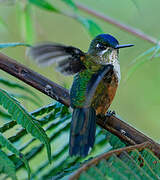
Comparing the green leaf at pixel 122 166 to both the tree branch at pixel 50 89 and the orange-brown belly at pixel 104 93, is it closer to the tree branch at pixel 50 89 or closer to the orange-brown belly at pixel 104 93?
the tree branch at pixel 50 89

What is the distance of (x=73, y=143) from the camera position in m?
2.20

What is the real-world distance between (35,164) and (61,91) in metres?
0.76

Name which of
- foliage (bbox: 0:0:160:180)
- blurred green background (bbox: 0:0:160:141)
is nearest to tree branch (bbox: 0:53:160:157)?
foliage (bbox: 0:0:160:180)

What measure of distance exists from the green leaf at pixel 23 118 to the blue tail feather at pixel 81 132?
0.75 feet

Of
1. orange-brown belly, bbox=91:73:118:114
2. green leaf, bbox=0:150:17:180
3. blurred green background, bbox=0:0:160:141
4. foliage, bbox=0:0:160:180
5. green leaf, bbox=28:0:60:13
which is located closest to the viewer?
foliage, bbox=0:0:160:180

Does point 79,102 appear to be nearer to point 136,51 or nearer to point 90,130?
point 90,130

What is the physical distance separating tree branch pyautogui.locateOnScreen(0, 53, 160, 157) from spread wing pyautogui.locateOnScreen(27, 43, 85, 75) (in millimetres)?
181

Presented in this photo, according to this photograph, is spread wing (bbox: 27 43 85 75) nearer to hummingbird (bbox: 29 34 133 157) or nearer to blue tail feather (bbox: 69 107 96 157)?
hummingbird (bbox: 29 34 133 157)

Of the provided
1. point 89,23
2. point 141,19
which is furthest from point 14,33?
point 89,23

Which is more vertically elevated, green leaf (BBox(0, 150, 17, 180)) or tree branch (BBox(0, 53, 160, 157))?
tree branch (BBox(0, 53, 160, 157))

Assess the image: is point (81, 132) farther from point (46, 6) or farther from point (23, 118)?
point (46, 6)

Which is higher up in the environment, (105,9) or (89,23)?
(89,23)

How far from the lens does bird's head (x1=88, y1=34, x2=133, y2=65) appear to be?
3.04 m

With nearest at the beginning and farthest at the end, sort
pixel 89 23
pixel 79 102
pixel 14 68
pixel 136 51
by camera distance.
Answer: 1. pixel 14 68
2. pixel 79 102
3. pixel 89 23
4. pixel 136 51
